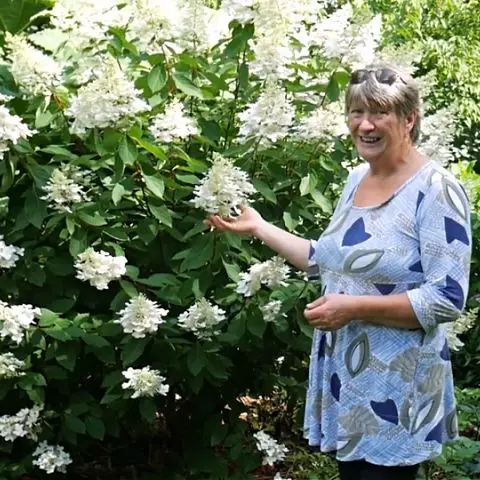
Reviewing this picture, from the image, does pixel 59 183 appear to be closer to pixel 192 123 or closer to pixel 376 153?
pixel 192 123

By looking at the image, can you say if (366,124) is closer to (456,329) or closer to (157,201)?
(157,201)

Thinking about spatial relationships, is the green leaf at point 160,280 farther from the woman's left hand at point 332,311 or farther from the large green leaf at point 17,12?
the large green leaf at point 17,12

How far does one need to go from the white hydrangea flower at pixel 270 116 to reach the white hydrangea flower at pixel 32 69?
58 cm

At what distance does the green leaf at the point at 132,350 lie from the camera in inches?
114

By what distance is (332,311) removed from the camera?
1973mm

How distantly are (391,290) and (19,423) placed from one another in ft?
5.32

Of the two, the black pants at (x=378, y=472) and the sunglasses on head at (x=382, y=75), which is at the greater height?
the sunglasses on head at (x=382, y=75)

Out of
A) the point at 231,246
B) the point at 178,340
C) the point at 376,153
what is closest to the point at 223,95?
the point at 231,246

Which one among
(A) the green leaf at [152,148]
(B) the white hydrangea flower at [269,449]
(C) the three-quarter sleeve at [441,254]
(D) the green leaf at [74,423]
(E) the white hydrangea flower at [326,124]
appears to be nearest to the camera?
(C) the three-quarter sleeve at [441,254]

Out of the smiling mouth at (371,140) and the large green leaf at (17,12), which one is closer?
the smiling mouth at (371,140)

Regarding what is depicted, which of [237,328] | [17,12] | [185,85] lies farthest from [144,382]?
[17,12]

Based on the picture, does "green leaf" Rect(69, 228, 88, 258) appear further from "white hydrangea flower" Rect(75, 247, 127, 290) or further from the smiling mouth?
the smiling mouth

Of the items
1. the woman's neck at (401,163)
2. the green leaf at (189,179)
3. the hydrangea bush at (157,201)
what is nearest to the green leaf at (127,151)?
the hydrangea bush at (157,201)

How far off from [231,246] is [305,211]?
312 millimetres
